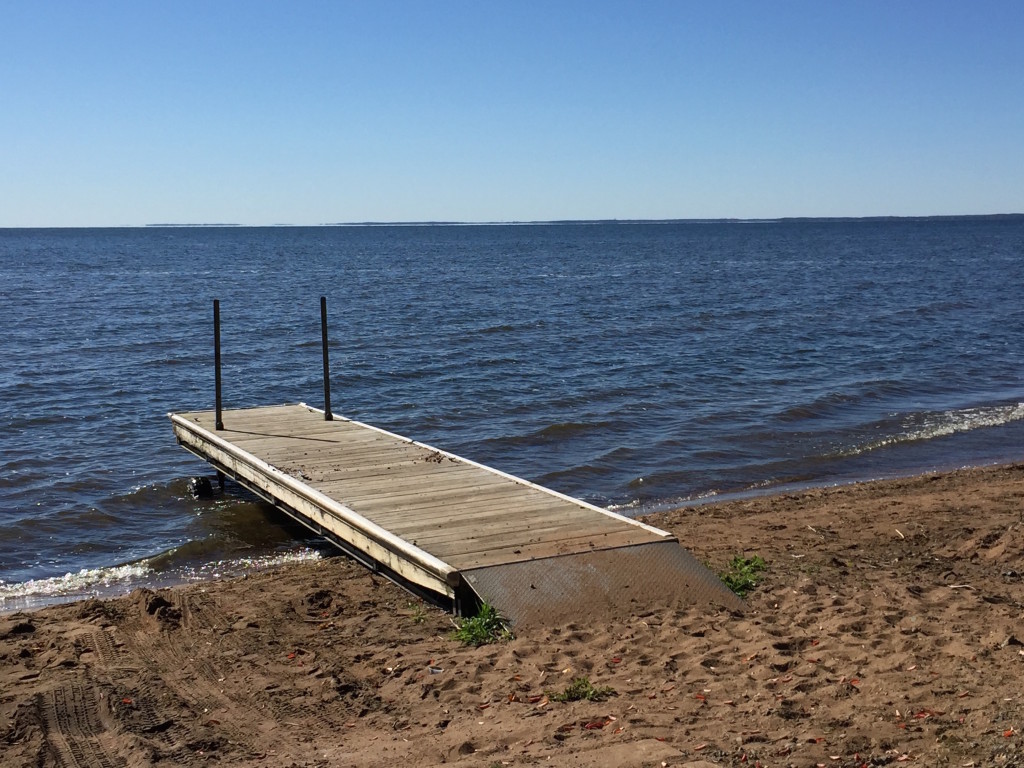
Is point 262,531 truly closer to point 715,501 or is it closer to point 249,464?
point 249,464

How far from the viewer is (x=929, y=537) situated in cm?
1122

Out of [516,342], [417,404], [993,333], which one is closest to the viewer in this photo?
[417,404]

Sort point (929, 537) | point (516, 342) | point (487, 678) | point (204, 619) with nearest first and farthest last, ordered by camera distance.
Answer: point (487, 678), point (204, 619), point (929, 537), point (516, 342)

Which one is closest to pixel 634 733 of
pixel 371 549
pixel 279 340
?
pixel 371 549

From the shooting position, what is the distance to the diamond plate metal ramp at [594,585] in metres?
8.59

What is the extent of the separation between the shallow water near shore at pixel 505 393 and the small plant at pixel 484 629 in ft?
15.0

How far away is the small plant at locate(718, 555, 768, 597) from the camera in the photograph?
9.37m

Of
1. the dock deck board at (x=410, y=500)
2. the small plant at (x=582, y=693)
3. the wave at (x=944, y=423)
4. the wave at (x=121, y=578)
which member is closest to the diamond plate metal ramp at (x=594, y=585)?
the dock deck board at (x=410, y=500)

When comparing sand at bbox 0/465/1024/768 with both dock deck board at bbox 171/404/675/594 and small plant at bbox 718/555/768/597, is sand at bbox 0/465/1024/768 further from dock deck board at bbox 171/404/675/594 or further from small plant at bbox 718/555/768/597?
dock deck board at bbox 171/404/675/594

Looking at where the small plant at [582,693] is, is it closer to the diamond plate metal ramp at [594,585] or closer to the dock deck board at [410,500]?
the diamond plate metal ramp at [594,585]

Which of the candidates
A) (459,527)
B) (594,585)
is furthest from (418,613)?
(594,585)

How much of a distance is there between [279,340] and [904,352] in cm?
1822

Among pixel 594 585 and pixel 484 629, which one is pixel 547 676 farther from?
pixel 594 585

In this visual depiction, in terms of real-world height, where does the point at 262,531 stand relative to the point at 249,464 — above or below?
below
